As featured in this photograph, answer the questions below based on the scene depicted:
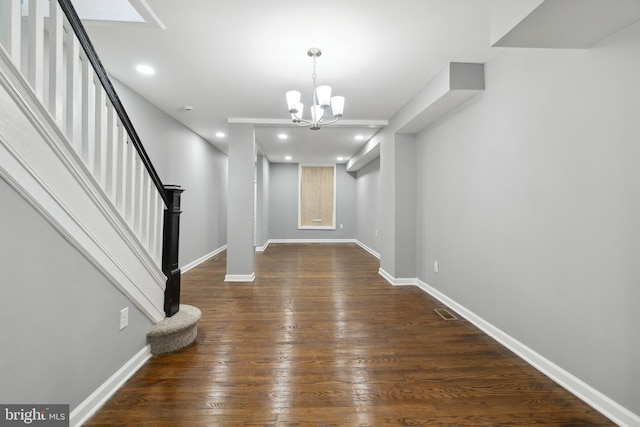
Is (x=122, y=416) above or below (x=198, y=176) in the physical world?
below

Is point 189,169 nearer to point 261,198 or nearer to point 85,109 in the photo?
point 261,198

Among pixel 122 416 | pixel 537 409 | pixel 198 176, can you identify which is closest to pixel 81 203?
pixel 122 416

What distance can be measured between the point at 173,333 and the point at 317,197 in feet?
21.7

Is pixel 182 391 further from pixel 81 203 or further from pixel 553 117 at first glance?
pixel 553 117

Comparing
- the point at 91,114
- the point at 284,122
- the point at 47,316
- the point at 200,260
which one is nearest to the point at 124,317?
the point at 47,316

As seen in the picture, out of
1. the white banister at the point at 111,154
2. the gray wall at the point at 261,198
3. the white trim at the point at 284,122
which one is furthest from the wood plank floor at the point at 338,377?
the gray wall at the point at 261,198

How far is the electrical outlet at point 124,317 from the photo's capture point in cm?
176

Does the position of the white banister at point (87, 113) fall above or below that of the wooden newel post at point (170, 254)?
above

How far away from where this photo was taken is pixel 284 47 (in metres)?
2.31

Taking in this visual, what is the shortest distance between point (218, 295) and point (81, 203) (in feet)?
7.68

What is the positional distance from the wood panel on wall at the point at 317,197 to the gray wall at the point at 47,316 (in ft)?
22.5

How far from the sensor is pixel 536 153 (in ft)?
6.54

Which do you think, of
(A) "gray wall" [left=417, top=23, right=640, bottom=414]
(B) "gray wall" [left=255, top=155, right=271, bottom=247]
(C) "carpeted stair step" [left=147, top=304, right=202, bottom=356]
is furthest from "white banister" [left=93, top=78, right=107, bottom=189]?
(B) "gray wall" [left=255, top=155, right=271, bottom=247]

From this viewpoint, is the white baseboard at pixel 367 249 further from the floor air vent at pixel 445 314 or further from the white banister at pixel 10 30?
the white banister at pixel 10 30
